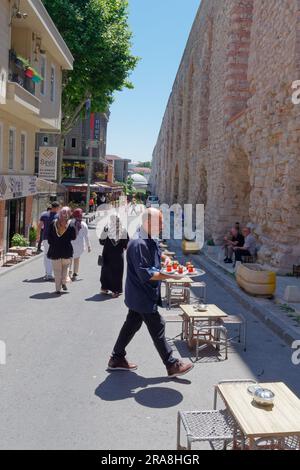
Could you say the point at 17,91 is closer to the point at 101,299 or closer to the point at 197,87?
the point at 101,299

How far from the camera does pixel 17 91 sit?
43.9ft

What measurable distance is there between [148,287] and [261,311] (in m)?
4.24

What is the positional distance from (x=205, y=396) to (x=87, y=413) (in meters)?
1.29

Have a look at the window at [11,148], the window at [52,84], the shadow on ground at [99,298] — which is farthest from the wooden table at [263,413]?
the window at [52,84]

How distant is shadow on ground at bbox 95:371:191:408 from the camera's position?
16.3ft

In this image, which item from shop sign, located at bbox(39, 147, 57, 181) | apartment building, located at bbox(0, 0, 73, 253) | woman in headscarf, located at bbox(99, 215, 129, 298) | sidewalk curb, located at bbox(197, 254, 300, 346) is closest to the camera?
sidewalk curb, located at bbox(197, 254, 300, 346)

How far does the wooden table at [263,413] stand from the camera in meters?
3.33

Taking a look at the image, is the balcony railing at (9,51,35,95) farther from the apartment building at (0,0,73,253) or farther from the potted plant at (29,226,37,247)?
the potted plant at (29,226,37,247)

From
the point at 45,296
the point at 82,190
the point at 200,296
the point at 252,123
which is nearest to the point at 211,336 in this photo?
the point at 200,296

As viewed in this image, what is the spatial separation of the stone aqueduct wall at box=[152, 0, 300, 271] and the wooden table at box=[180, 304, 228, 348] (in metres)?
6.06

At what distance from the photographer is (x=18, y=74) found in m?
14.8

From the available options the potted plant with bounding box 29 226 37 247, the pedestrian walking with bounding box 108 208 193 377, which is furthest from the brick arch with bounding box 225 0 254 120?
the pedestrian walking with bounding box 108 208 193 377

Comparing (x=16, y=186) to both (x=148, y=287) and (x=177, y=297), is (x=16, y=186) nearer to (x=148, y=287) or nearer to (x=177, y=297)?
(x=177, y=297)
